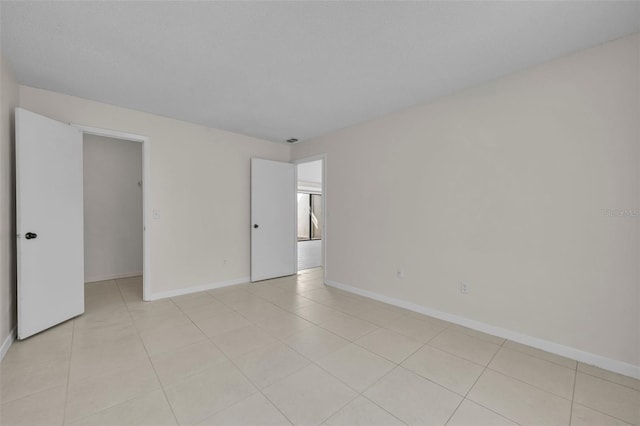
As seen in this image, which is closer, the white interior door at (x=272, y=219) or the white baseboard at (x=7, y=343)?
the white baseboard at (x=7, y=343)

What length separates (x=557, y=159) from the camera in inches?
88.0

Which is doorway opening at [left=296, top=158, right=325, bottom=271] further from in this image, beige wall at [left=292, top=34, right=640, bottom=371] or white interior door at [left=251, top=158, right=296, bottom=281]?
beige wall at [left=292, top=34, right=640, bottom=371]

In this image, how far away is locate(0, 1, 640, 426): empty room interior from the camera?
5.58 ft

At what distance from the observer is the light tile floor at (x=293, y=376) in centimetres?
156

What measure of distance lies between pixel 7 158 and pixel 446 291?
Answer: 14.7ft

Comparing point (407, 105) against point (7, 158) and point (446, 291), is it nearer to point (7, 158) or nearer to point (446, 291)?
point (446, 291)

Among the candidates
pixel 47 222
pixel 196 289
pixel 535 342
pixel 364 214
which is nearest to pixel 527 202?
pixel 535 342

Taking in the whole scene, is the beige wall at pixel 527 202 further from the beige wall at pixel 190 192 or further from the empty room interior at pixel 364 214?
the beige wall at pixel 190 192

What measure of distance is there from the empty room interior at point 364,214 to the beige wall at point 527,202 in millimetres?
15

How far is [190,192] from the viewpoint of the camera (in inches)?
153

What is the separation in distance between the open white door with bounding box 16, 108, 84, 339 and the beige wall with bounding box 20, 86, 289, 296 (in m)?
0.52

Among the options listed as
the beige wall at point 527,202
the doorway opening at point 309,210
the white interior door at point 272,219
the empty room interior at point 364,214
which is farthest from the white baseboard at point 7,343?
the doorway opening at point 309,210

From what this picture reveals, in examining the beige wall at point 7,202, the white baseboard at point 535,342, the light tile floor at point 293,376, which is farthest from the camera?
the beige wall at point 7,202

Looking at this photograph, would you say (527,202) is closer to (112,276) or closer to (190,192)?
(190,192)
